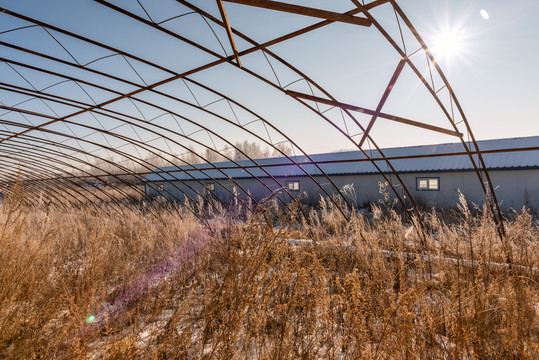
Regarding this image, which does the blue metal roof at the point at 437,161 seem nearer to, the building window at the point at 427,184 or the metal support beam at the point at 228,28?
the building window at the point at 427,184

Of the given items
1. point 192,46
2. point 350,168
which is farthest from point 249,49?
point 350,168

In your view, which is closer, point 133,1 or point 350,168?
point 133,1

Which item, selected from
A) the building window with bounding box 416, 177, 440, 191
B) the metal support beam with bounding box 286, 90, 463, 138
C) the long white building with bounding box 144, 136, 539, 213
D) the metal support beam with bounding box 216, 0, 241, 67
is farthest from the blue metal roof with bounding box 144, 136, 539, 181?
the metal support beam with bounding box 216, 0, 241, 67

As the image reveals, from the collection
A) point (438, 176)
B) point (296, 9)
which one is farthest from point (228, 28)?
point (438, 176)

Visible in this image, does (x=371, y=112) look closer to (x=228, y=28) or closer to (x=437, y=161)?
(x=228, y=28)

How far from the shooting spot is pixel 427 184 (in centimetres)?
1667

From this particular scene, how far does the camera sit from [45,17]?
4727mm

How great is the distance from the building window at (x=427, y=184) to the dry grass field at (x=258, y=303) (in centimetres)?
1074

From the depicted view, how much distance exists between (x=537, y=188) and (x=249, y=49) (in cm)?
1711

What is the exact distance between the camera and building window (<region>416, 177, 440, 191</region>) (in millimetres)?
16391

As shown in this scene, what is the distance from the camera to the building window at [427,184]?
16.4 metres

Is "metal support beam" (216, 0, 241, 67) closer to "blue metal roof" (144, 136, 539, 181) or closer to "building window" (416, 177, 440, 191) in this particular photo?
"blue metal roof" (144, 136, 539, 181)

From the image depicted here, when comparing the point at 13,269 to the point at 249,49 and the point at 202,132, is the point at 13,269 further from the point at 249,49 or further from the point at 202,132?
the point at 202,132

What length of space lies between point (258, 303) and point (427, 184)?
57.6 feet
